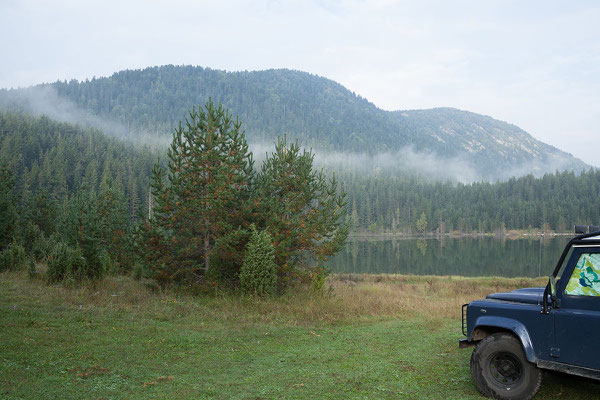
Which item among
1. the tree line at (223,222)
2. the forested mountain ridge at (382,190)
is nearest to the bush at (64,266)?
the tree line at (223,222)

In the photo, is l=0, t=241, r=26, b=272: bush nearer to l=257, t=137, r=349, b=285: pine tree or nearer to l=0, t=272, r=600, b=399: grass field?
l=0, t=272, r=600, b=399: grass field

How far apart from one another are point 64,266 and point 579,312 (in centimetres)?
→ 1788

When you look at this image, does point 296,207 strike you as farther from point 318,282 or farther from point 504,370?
point 504,370

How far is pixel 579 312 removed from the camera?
557 cm

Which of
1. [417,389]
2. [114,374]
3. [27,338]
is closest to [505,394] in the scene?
[417,389]

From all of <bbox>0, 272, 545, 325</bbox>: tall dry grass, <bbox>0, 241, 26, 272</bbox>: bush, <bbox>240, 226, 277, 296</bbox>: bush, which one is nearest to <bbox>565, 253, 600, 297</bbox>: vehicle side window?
<bbox>0, 272, 545, 325</bbox>: tall dry grass

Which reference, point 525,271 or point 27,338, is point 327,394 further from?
point 525,271

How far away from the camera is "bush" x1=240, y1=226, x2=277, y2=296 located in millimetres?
16281

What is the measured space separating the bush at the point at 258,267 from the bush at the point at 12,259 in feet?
42.2

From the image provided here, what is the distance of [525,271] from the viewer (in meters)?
48.8

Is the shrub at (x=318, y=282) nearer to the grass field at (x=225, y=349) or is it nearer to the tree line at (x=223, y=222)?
the tree line at (x=223, y=222)

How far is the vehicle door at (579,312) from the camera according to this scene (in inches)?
214

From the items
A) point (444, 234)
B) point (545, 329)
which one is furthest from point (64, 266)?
point (444, 234)

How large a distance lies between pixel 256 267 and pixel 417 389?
10.3 metres
